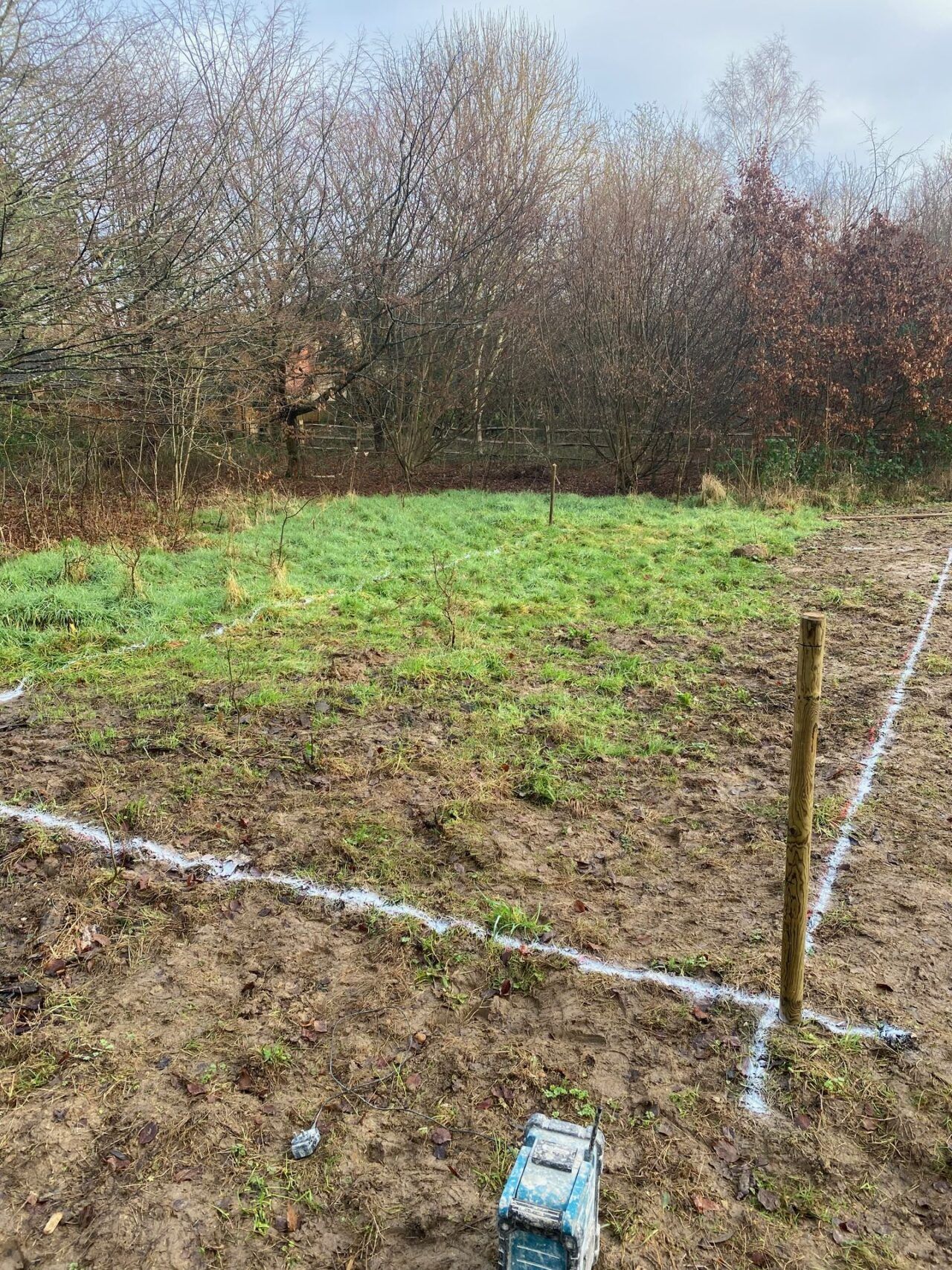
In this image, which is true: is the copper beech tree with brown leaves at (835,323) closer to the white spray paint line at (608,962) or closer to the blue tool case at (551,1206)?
the white spray paint line at (608,962)

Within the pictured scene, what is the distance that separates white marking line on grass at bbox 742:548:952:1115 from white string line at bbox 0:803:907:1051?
108 millimetres

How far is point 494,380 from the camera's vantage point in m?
17.8

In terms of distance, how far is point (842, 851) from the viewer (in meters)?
3.44

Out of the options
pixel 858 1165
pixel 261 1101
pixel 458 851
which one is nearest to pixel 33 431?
pixel 458 851

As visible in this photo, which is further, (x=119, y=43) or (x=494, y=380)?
(x=494, y=380)

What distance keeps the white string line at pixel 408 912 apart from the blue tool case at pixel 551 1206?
1031 mm

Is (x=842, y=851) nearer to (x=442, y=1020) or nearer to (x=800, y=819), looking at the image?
(x=800, y=819)

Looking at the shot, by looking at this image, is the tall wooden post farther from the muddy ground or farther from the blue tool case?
the blue tool case

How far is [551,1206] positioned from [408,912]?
1.54 metres

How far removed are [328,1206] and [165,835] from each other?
76.4 inches

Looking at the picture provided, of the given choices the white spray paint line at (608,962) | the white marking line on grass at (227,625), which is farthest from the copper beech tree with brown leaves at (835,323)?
the white spray paint line at (608,962)

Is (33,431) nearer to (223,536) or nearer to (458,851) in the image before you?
(223,536)

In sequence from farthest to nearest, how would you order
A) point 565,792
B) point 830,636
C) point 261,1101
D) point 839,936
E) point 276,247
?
point 276,247, point 830,636, point 565,792, point 839,936, point 261,1101

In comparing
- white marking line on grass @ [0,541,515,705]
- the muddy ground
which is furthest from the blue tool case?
white marking line on grass @ [0,541,515,705]
